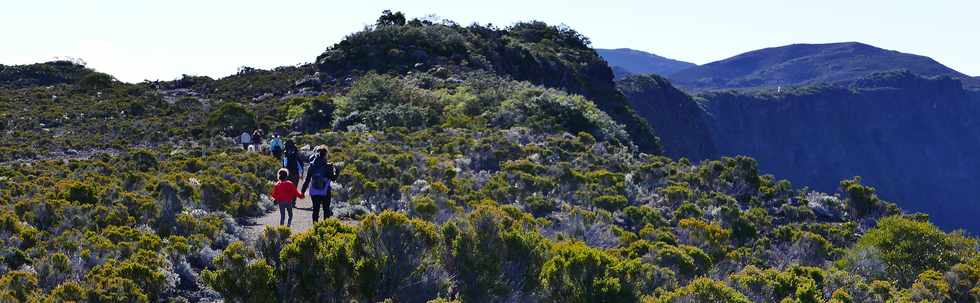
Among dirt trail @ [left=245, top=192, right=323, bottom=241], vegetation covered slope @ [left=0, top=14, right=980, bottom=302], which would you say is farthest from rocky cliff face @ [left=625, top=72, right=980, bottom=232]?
dirt trail @ [left=245, top=192, right=323, bottom=241]

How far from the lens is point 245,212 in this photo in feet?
48.0

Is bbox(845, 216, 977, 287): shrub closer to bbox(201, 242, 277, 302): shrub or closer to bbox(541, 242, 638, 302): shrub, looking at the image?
bbox(541, 242, 638, 302): shrub

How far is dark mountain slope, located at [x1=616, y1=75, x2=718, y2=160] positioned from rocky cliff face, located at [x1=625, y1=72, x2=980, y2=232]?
94.0 ft

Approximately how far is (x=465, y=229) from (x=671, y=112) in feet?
318

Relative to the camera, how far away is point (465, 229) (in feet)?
29.3

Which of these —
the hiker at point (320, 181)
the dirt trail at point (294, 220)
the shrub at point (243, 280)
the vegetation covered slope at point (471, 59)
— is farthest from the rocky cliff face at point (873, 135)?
the shrub at point (243, 280)

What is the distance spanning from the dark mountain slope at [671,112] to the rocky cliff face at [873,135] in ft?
94.0

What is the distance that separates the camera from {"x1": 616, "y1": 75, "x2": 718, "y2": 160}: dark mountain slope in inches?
3760

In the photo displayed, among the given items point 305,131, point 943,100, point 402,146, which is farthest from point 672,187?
point 943,100

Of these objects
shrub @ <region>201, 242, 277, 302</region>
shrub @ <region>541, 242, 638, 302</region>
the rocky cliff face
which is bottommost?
the rocky cliff face

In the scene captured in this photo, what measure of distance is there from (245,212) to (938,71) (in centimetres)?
19765

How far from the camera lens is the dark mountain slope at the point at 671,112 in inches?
3760

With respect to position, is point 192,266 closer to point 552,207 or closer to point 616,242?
point 616,242

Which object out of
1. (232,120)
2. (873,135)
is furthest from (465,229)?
(873,135)
